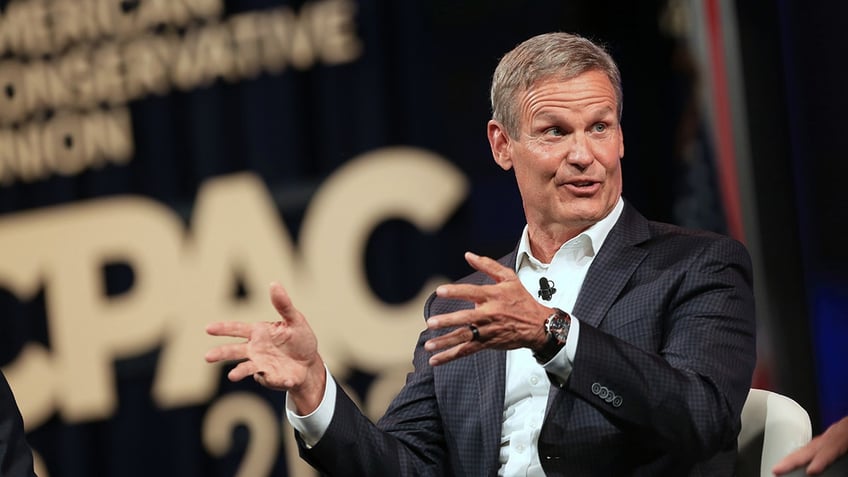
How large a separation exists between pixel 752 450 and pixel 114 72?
325 centimetres

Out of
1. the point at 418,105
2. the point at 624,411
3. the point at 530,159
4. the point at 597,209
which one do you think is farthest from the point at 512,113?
the point at 418,105

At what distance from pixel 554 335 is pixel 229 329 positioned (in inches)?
19.8

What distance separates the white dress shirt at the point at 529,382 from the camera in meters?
1.89

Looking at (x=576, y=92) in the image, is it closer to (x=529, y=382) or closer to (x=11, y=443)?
(x=529, y=382)

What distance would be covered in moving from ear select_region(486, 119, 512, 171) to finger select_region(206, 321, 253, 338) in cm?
58

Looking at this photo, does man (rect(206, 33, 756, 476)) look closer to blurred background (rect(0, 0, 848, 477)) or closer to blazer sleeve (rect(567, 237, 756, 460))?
blazer sleeve (rect(567, 237, 756, 460))

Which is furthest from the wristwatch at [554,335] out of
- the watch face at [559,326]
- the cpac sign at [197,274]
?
the cpac sign at [197,274]

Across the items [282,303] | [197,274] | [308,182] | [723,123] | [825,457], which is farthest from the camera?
[197,274]

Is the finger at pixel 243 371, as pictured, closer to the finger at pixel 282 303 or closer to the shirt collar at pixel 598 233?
the finger at pixel 282 303

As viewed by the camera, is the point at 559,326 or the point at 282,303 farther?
the point at 282,303

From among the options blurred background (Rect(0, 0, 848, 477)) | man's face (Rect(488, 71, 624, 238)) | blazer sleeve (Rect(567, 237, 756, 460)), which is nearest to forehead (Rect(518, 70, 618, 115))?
man's face (Rect(488, 71, 624, 238))

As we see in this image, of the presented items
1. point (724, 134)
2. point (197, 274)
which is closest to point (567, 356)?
point (724, 134)

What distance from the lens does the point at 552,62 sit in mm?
1965

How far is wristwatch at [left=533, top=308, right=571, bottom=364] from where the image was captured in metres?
1.67
